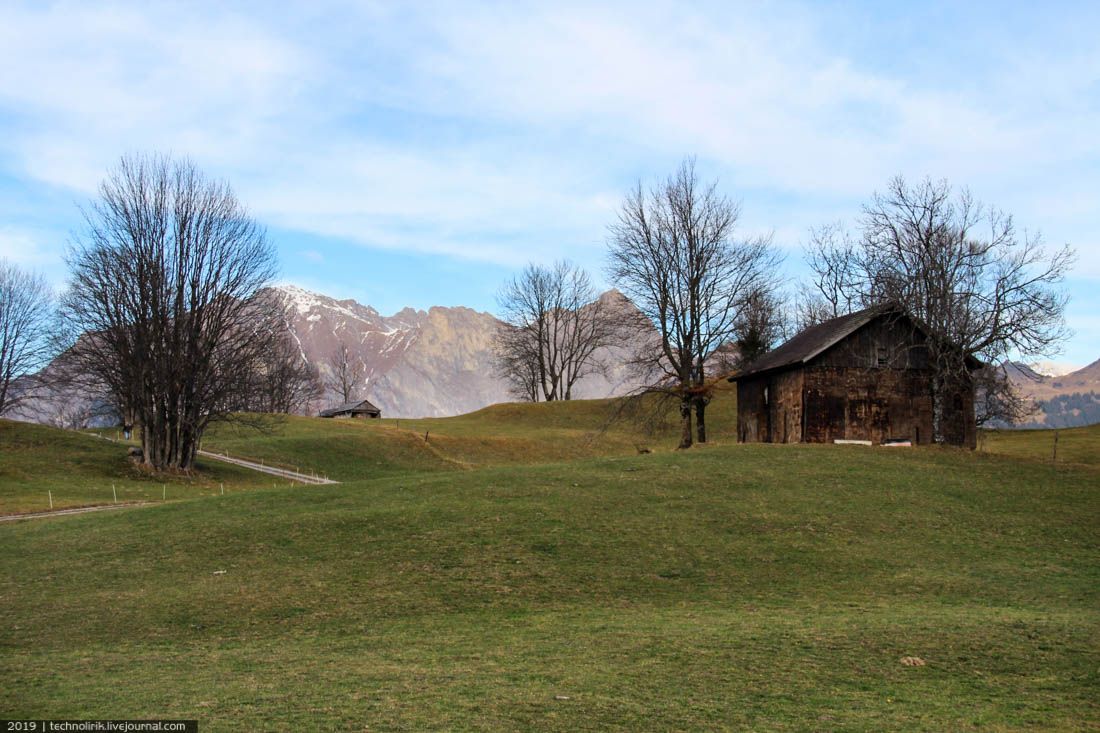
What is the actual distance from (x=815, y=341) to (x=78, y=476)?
126 ft

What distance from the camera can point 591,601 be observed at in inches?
657

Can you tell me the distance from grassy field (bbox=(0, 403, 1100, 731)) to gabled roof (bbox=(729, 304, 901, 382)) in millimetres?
8034

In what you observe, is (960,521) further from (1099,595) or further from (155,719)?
(155,719)

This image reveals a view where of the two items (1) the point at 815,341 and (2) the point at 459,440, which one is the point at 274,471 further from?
(1) the point at 815,341

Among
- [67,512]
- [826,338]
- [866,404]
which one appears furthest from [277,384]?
[866,404]

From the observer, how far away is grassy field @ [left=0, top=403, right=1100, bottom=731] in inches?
387

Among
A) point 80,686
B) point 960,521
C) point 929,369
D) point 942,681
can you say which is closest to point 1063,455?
point 929,369

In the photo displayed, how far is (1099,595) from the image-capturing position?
16.9m

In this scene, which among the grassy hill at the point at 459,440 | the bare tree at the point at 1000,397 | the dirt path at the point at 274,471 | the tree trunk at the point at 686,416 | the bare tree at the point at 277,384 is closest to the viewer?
the bare tree at the point at 1000,397

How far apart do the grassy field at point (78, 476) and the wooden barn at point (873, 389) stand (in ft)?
94.7

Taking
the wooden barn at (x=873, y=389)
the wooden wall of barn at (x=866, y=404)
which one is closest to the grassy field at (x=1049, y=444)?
the wooden barn at (x=873, y=389)

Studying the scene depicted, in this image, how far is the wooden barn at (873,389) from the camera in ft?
130

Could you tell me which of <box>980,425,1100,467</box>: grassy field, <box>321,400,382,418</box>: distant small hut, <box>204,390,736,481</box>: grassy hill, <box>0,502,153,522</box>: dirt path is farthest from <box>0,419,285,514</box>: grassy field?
<box>321,400,382,418</box>: distant small hut

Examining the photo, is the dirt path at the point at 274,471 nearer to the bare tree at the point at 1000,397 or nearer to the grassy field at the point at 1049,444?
the bare tree at the point at 1000,397
